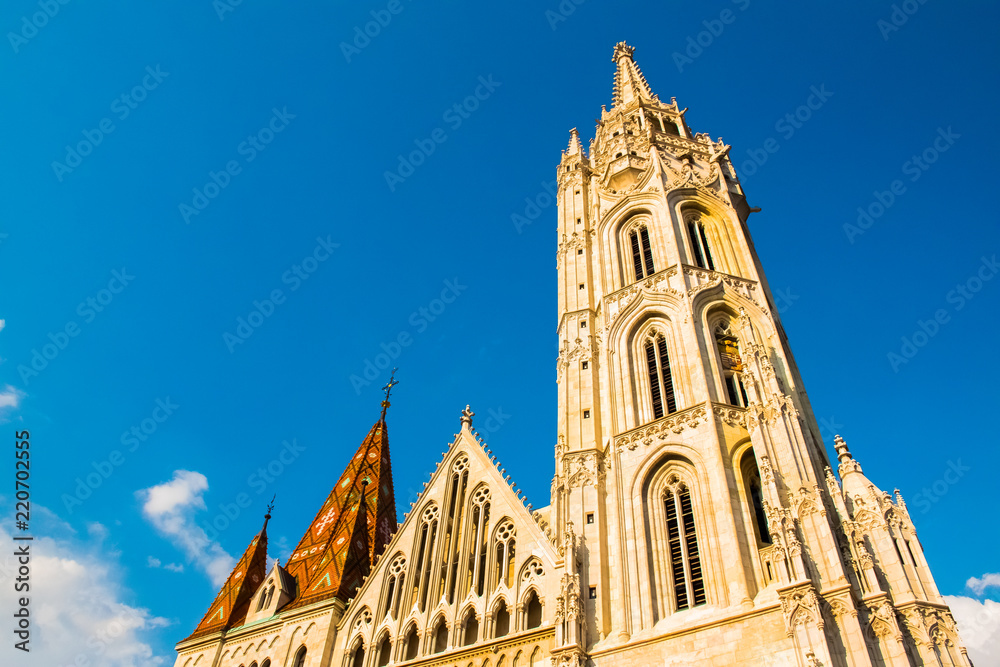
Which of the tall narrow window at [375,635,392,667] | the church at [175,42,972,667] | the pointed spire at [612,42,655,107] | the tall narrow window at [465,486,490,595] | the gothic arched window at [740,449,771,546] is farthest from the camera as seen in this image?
the pointed spire at [612,42,655,107]

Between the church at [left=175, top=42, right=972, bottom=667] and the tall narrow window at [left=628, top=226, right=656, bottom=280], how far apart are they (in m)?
0.12

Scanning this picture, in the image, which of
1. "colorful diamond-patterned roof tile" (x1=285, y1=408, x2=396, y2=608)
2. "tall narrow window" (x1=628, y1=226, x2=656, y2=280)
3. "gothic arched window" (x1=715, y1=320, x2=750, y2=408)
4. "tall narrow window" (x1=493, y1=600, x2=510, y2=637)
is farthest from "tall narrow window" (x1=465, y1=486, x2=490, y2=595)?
"tall narrow window" (x1=628, y1=226, x2=656, y2=280)

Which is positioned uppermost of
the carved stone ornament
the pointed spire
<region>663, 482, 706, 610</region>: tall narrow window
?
the pointed spire

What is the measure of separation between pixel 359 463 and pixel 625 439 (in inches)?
636

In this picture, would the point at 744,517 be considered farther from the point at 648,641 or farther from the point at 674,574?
the point at 648,641

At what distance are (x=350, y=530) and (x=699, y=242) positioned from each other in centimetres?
1759

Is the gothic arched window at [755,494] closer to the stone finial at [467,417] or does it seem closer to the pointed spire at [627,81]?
the stone finial at [467,417]

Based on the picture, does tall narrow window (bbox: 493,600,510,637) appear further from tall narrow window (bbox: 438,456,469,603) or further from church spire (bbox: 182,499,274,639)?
church spire (bbox: 182,499,274,639)

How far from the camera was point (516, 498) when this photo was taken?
23516 mm

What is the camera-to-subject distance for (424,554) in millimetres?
23625

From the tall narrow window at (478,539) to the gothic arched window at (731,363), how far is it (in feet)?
27.3

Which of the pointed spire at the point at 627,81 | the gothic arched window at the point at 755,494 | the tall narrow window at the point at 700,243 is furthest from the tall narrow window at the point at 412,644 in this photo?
the pointed spire at the point at 627,81

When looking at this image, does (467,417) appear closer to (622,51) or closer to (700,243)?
(700,243)

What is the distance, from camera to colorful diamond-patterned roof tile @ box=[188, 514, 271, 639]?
87.3 ft
